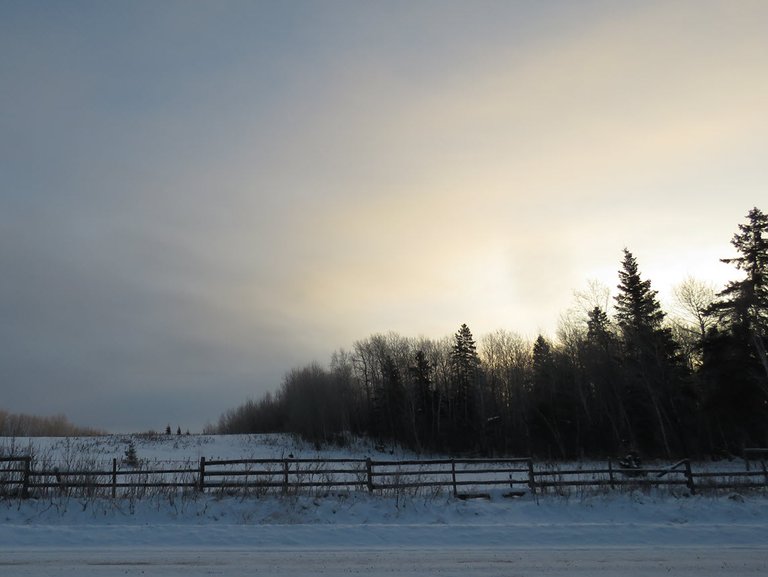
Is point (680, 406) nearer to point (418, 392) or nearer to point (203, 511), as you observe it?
point (418, 392)

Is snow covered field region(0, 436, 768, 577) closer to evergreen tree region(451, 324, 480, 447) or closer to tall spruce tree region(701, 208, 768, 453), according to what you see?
tall spruce tree region(701, 208, 768, 453)

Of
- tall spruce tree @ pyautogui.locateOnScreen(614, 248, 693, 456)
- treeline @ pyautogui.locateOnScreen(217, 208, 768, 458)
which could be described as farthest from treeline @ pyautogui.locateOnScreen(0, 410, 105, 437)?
tall spruce tree @ pyautogui.locateOnScreen(614, 248, 693, 456)

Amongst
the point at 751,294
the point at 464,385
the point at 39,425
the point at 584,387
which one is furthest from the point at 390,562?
the point at 39,425

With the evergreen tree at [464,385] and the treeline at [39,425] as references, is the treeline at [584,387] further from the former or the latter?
the treeline at [39,425]

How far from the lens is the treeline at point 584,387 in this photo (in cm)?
3991

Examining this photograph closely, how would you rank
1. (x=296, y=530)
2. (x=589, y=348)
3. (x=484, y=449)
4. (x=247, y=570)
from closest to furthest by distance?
(x=247, y=570) → (x=296, y=530) → (x=589, y=348) → (x=484, y=449)

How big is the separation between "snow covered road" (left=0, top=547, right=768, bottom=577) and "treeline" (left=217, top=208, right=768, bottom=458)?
106ft

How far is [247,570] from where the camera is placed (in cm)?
1033

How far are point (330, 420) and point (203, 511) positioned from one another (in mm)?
60765

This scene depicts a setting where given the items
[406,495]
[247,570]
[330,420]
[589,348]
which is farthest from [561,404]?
[247,570]

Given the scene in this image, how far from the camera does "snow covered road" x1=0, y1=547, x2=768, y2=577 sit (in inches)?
400

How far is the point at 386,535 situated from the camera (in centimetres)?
1453

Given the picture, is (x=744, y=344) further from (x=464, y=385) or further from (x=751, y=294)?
(x=464, y=385)

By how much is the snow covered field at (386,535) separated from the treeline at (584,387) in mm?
25416
